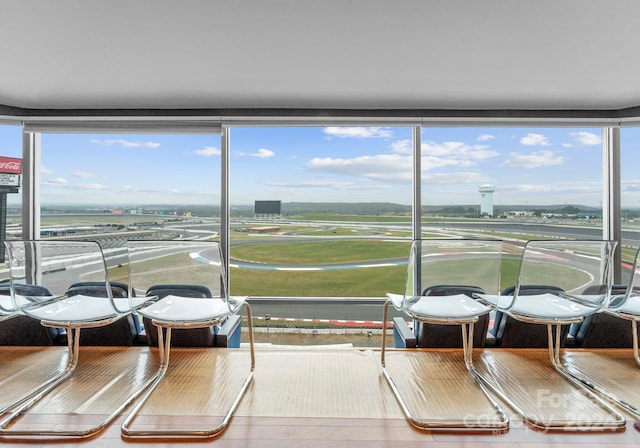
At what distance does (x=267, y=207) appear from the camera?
391 cm

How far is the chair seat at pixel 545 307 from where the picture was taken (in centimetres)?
189

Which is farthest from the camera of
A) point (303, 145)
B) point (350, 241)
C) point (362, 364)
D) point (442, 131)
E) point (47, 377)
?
point (303, 145)

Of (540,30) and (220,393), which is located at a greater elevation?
(540,30)

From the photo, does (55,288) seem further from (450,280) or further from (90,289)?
(450,280)

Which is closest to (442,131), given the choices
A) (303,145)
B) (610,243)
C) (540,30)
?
(540,30)

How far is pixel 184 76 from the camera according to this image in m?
2.61

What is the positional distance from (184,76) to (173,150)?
1435mm

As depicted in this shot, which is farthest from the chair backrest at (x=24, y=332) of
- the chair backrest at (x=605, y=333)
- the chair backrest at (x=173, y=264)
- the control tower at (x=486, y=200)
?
→ the control tower at (x=486, y=200)

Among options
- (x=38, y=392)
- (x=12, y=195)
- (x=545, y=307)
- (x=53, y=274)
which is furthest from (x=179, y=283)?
(x=12, y=195)

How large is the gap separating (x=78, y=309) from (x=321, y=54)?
2.14 m

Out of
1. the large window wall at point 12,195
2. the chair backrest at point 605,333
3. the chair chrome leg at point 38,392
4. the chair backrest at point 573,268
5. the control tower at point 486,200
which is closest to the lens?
the chair chrome leg at point 38,392

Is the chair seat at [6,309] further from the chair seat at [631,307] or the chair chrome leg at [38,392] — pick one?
the chair seat at [631,307]

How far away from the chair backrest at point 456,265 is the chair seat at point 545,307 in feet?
0.24

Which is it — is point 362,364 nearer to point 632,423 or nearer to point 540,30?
point 632,423
